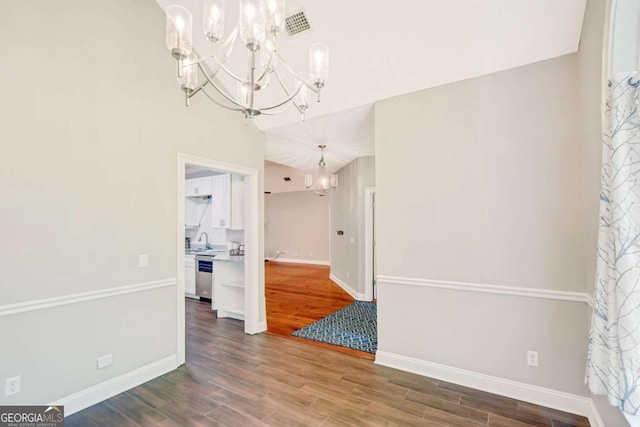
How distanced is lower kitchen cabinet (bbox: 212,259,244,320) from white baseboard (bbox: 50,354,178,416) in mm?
1590

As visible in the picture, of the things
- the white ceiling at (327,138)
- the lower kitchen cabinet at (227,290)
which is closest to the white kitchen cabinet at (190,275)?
the lower kitchen cabinet at (227,290)

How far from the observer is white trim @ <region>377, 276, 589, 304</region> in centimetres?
224

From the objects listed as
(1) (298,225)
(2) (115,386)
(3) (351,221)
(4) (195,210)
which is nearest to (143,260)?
(2) (115,386)

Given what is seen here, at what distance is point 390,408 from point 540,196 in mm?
2077

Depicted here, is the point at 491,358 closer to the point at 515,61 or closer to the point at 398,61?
the point at 515,61

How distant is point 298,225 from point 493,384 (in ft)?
27.1

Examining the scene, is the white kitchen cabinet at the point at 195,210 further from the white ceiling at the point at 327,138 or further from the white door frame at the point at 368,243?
the white door frame at the point at 368,243

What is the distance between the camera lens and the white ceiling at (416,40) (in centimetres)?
219

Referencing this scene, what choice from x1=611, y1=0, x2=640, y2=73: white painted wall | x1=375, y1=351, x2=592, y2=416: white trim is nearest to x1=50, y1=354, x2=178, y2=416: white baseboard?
x1=375, y1=351, x2=592, y2=416: white trim

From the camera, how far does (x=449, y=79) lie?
106 inches

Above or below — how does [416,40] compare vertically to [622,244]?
above

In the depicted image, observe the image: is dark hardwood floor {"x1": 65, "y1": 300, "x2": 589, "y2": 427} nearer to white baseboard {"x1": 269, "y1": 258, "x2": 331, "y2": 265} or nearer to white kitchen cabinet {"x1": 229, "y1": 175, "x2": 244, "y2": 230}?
white kitchen cabinet {"x1": 229, "y1": 175, "x2": 244, "y2": 230}

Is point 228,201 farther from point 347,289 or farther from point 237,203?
point 347,289

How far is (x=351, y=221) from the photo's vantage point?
620 centimetres
